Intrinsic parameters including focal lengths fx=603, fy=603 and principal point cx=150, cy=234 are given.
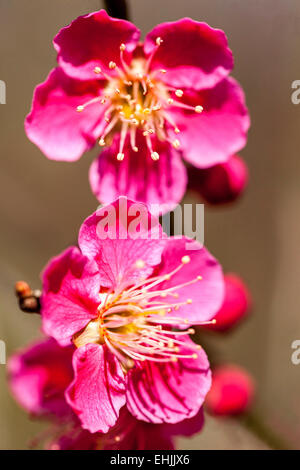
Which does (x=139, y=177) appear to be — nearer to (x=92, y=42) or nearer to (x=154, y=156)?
(x=154, y=156)

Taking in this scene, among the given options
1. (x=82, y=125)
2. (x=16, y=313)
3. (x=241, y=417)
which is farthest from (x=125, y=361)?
(x=16, y=313)

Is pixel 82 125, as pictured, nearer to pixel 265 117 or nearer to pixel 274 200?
pixel 265 117

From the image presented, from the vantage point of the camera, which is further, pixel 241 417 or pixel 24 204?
pixel 24 204

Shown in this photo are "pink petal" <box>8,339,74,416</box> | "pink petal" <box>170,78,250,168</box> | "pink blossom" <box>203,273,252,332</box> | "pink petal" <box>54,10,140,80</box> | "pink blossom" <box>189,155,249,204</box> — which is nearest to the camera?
"pink petal" <box>54,10,140,80</box>

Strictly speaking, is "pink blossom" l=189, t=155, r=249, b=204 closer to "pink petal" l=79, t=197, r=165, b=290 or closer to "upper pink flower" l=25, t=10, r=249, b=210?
"upper pink flower" l=25, t=10, r=249, b=210

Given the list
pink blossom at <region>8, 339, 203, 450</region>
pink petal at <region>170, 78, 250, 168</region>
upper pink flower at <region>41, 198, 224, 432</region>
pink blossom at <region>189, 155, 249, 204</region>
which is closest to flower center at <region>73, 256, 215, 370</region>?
upper pink flower at <region>41, 198, 224, 432</region>

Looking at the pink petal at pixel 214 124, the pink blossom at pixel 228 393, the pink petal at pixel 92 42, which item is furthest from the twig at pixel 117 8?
the pink blossom at pixel 228 393

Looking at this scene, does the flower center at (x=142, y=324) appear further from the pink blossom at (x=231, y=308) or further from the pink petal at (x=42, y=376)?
the pink blossom at (x=231, y=308)
